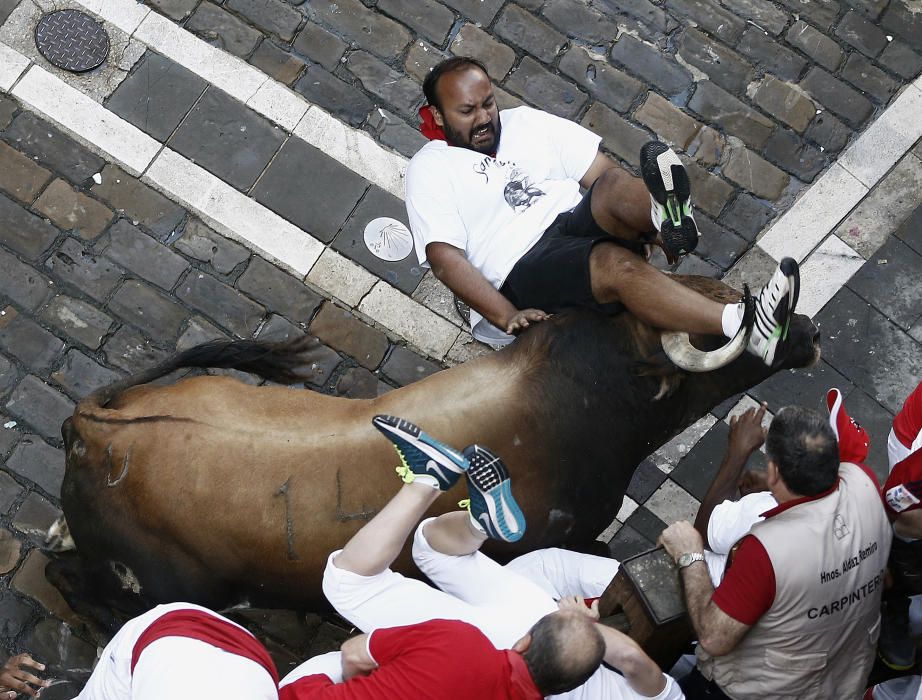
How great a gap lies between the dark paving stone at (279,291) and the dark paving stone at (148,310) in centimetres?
41

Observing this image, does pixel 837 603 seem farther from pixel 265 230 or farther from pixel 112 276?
pixel 112 276

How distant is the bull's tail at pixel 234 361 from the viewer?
4.20 m

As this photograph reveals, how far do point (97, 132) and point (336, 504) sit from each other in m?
3.20

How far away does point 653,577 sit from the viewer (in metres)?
3.65

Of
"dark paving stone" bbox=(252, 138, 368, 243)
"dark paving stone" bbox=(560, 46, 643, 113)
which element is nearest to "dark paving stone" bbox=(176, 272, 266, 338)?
"dark paving stone" bbox=(252, 138, 368, 243)

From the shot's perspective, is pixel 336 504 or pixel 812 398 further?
pixel 812 398

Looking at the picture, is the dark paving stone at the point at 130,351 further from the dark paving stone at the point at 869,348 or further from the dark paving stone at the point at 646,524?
the dark paving stone at the point at 869,348

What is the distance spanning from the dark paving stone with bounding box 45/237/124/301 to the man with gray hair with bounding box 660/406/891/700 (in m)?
3.58

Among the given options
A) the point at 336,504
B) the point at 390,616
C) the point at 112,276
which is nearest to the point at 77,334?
the point at 112,276

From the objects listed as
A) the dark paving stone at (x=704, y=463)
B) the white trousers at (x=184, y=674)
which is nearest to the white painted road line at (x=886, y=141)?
the dark paving stone at (x=704, y=463)

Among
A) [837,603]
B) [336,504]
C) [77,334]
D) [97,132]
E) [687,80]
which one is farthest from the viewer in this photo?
[687,80]

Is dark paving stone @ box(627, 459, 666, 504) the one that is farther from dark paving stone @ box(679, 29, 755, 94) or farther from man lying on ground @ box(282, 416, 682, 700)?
dark paving stone @ box(679, 29, 755, 94)

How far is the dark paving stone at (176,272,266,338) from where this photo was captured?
559 cm

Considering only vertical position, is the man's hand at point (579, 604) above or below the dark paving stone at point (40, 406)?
above
